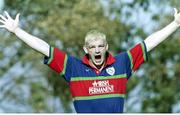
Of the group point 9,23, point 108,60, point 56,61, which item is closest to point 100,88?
point 108,60

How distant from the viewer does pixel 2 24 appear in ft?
18.2

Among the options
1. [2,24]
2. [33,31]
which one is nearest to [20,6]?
[33,31]

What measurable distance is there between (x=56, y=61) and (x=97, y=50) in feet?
1.00

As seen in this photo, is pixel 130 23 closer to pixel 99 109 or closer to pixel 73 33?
pixel 73 33

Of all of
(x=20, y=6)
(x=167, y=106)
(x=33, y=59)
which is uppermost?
(x=20, y=6)

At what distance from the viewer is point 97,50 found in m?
5.38

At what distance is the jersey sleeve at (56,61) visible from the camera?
5488mm

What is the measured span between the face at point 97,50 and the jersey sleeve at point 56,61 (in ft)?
0.62

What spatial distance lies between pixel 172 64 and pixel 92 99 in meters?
21.1

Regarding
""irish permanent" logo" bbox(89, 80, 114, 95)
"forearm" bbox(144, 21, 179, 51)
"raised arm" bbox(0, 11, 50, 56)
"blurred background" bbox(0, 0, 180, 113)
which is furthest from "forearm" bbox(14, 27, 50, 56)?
"blurred background" bbox(0, 0, 180, 113)

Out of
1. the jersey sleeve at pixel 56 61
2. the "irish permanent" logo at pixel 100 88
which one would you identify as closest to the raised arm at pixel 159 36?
the "irish permanent" logo at pixel 100 88

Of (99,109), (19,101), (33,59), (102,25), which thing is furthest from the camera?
(19,101)

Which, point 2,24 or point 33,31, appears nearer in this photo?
point 2,24

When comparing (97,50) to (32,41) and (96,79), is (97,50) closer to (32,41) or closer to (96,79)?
(96,79)
